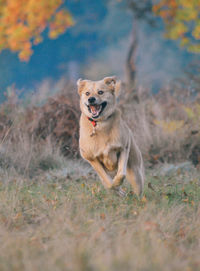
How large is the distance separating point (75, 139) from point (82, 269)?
615 centimetres

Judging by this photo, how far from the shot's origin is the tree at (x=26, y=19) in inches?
598

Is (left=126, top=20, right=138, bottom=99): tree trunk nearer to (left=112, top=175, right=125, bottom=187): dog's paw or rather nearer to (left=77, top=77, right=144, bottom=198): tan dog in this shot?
(left=77, top=77, right=144, bottom=198): tan dog

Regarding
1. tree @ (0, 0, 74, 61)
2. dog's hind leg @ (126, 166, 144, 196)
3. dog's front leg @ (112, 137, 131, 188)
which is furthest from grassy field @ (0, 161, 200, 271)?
tree @ (0, 0, 74, 61)

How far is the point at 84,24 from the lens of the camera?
73.8ft

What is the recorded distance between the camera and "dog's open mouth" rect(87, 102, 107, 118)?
5648 millimetres

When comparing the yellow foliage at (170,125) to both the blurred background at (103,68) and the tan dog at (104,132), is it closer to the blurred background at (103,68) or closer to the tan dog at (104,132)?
the blurred background at (103,68)

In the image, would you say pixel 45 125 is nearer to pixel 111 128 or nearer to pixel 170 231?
pixel 111 128

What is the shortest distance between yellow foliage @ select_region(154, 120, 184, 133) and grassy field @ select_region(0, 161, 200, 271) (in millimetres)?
3044

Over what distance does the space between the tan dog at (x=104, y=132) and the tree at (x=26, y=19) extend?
9848 mm

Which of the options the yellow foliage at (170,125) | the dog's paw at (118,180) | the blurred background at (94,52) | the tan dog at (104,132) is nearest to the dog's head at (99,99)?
the tan dog at (104,132)

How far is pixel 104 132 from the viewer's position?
5.72 meters

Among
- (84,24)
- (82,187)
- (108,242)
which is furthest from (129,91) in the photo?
(84,24)

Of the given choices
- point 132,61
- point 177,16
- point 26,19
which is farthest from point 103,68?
point 132,61

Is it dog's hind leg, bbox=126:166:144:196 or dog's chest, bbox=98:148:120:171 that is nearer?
dog's chest, bbox=98:148:120:171
